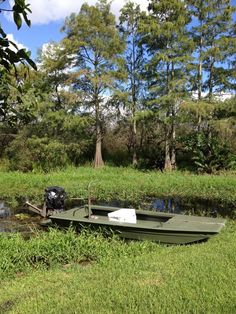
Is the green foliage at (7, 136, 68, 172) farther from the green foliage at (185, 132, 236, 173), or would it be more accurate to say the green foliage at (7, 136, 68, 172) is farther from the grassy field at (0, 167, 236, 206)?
the green foliage at (185, 132, 236, 173)

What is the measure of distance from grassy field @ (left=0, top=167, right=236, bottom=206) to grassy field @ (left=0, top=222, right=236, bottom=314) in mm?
6423

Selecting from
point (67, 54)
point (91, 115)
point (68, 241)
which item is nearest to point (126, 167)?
point (91, 115)

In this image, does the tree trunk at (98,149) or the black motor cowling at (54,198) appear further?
the tree trunk at (98,149)

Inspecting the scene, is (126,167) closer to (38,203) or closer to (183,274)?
(38,203)

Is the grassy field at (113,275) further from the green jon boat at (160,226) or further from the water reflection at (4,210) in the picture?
the water reflection at (4,210)

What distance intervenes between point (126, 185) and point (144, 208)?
11.2 feet

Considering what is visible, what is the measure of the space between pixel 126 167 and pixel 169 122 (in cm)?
328

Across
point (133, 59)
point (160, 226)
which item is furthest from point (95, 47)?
point (160, 226)

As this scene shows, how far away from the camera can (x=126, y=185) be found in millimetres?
16172

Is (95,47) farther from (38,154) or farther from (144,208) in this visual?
(144,208)

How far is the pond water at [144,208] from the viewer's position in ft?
35.2

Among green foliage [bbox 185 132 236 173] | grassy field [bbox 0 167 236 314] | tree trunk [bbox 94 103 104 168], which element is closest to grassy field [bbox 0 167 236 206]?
green foliage [bbox 185 132 236 173]

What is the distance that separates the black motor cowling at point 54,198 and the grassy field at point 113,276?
2716 millimetres

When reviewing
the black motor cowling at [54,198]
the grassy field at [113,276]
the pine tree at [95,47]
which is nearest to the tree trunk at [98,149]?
the pine tree at [95,47]
